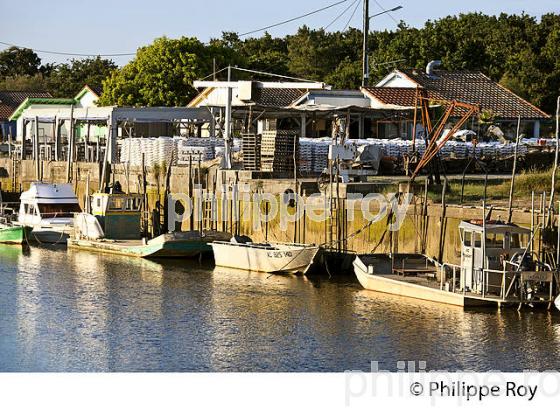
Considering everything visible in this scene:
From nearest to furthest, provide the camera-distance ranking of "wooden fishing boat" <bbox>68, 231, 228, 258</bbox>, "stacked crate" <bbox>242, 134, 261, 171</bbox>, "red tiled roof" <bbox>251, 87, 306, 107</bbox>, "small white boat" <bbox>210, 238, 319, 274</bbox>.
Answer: "small white boat" <bbox>210, 238, 319, 274</bbox> < "wooden fishing boat" <bbox>68, 231, 228, 258</bbox> < "stacked crate" <bbox>242, 134, 261, 171</bbox> < "red tiled roof" <bbox>251, 87, 306, 107</bbox>

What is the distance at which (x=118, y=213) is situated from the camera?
4762cm

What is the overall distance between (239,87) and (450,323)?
21134 mm

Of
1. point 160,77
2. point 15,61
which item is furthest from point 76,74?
point 160,77

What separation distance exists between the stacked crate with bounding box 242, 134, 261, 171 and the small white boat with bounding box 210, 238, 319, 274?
215 inches

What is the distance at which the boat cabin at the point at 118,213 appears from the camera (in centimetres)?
4744

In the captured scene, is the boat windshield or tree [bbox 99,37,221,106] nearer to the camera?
the boat windshield

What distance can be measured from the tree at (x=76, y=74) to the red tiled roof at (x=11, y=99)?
12280mm

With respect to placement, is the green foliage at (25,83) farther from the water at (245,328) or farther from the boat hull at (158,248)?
the water at (245,328)

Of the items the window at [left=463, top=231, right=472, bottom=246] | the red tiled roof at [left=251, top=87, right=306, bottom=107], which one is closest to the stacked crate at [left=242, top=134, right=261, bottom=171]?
the window at [left=463, top=231, right=472, bottom=246]

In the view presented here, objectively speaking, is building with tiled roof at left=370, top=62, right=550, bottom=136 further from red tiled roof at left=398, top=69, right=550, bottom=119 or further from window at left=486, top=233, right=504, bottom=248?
window at left=486, top=233, right=504, bottom=248

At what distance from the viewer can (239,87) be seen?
1966 inches

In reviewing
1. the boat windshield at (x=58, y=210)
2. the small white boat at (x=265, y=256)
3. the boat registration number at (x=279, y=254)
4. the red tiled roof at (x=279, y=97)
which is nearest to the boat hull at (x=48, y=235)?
the boat windshield at (x=58, y=210)

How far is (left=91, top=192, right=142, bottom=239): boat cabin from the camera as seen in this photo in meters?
47.4
